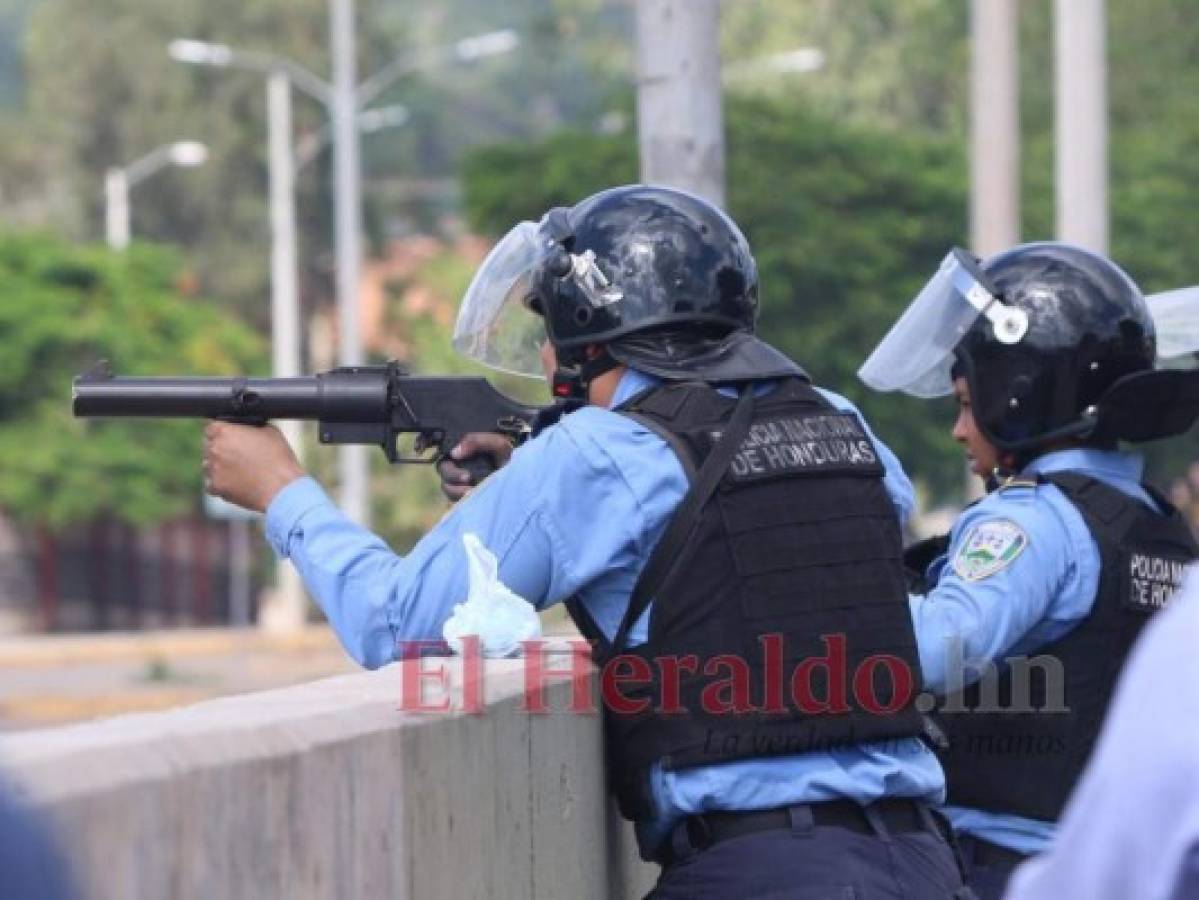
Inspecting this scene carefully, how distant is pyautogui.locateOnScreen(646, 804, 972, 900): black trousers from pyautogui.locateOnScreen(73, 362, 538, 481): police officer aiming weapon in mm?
1105

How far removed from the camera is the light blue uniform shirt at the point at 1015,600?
4719mm

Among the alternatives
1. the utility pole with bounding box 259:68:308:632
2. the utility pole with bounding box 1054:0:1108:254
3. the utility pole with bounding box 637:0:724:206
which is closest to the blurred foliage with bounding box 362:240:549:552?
the utility pole with bounding box 259:68:308:632

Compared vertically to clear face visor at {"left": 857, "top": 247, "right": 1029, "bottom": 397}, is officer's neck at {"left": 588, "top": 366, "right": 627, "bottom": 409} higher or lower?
lower

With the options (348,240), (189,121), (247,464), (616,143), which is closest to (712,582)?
(247,464)

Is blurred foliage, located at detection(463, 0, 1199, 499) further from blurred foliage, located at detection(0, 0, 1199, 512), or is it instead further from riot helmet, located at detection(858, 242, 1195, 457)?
riot helmet, located at detection(858, 242, 1195, 457)

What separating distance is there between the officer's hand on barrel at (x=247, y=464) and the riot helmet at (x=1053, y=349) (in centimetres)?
143

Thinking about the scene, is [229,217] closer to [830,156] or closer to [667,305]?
[830,156]

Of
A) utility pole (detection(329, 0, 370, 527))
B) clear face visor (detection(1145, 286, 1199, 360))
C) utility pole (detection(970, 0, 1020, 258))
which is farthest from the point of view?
utility pole (detection(329, 0, 370, 527))

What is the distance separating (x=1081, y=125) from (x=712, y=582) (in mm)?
11917

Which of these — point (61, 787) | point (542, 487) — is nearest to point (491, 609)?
point (542, 487)

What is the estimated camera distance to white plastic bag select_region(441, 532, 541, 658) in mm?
4203

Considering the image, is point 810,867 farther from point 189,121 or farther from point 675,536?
point 189,121

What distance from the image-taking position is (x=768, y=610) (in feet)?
13.7

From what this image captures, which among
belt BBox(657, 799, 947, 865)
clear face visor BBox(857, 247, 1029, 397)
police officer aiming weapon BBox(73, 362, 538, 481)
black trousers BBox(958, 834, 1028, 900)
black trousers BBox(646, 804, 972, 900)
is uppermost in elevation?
clear face visor BBox(857, 247, 1029, 397)
